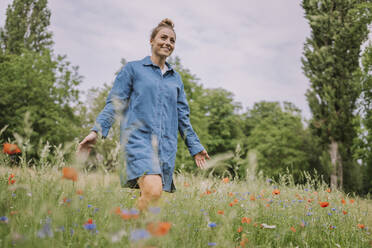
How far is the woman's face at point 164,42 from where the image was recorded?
9.80 feet

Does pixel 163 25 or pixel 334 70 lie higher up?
pixel 334 70

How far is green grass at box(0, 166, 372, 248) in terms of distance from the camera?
1.31 m

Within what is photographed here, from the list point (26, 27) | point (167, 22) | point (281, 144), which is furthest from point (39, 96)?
point (281, 144)

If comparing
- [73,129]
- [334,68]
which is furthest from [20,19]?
[334,68]

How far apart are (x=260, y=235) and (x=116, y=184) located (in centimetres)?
175

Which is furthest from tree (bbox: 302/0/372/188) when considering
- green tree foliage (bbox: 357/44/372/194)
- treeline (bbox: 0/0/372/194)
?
green tree foliage (bbox: 357/44/372/194)

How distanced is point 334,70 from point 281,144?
10.8 metres

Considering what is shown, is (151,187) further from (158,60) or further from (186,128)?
(158,60)

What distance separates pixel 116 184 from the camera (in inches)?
50.2

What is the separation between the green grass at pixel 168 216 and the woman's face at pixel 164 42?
1.33m

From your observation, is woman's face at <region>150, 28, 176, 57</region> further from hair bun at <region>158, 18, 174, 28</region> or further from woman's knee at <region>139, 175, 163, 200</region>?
woman's knee at <region>139, 175, 163, 200</region>

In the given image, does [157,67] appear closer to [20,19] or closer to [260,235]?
[260,235]

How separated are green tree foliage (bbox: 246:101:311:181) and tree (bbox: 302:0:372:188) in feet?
19.8

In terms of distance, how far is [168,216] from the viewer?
7.01ft
